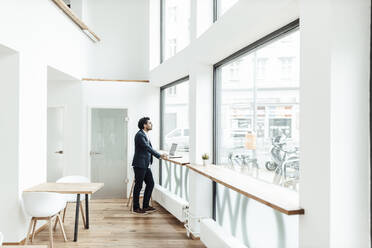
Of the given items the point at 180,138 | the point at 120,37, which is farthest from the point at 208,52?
the point at 120,37

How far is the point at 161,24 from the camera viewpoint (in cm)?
645

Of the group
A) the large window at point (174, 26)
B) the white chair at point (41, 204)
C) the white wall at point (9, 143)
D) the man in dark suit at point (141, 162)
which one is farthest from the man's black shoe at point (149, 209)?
the large window at point (174, 26)

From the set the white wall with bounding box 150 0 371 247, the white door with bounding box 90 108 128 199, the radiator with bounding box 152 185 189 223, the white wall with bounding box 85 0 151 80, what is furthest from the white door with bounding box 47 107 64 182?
the white wall with bounding box 150 0 371 247

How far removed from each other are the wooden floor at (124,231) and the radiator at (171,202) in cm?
13

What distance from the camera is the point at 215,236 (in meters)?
3.32

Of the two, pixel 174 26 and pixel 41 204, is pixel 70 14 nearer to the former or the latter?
pixel 174 26

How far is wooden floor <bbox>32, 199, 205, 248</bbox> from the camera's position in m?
3.94

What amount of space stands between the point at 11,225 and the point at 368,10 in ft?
13.2

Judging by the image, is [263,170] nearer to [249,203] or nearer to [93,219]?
[249,203]

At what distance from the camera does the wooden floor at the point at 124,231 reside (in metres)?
3.94

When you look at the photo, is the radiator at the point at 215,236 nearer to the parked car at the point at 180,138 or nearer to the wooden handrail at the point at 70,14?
the parked car at the point at 180,138

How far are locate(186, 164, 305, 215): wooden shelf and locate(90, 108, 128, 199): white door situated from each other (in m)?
3.03

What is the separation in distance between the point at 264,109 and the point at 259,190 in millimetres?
778

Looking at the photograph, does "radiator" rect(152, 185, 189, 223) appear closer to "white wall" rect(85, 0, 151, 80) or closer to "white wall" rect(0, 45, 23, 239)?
"white wall" rect(0, 45, 23, 239)
